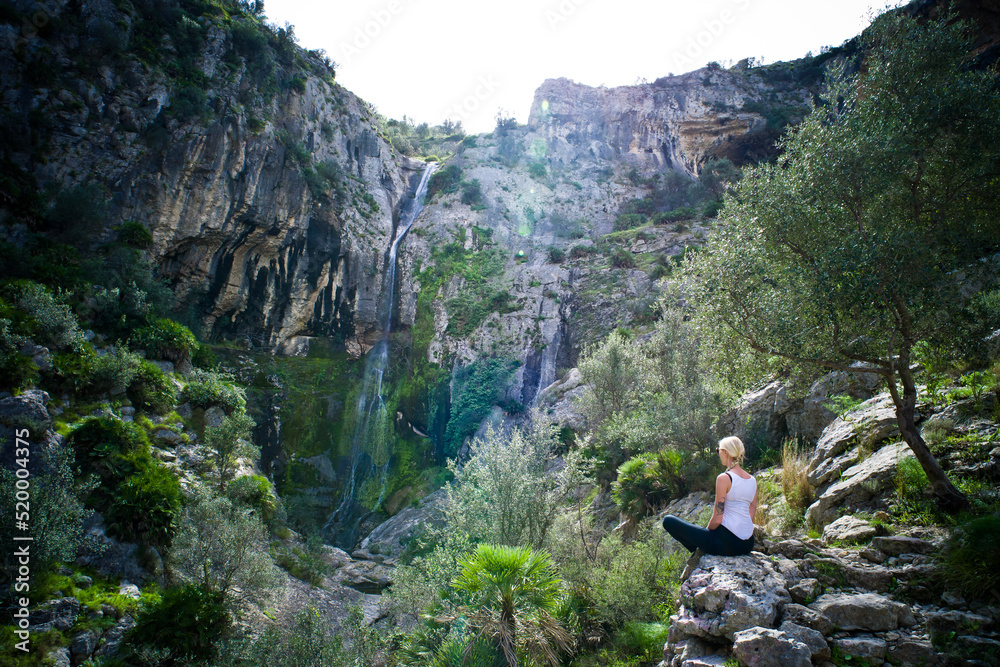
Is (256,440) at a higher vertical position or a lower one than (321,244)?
lower

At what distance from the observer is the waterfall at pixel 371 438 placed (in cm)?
2547

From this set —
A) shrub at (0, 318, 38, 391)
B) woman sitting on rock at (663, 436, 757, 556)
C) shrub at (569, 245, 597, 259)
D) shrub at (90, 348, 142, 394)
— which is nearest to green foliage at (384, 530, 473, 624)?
woman sitting on rock at (663, 436, 757, 556)

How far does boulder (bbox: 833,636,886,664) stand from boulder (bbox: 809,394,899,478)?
4.96m

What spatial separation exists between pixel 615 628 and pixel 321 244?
29.2 metres

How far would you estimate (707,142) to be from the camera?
43.6m

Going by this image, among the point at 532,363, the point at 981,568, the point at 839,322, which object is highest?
the point at 532,363

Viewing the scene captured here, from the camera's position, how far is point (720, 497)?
18.3ft

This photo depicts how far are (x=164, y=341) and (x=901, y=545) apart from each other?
70.6ft

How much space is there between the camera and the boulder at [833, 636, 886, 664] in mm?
4312

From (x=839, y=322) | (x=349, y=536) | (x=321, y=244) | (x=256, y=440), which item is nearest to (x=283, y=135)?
(x=321, y=244)

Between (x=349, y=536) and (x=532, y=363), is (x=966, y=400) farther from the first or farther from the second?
(x=349, y=536)

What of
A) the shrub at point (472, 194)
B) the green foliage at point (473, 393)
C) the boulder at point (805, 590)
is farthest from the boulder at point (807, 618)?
the shrub at point (472, 194)

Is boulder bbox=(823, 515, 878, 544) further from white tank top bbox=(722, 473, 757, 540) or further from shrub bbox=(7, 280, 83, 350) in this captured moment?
shrub bbox=(7, 280, 83, 350)

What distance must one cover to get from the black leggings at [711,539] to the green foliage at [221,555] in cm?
1074
